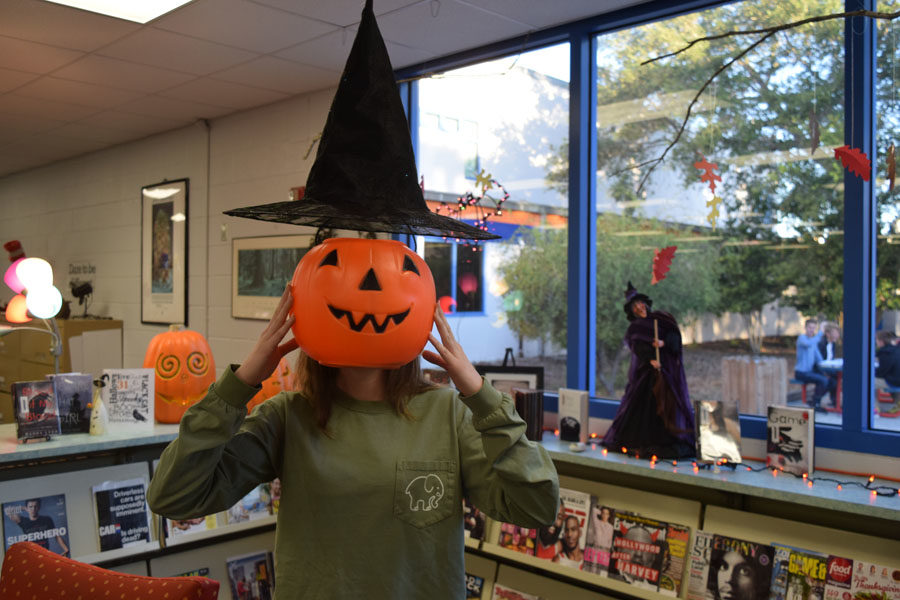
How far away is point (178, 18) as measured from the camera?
3.19 metres

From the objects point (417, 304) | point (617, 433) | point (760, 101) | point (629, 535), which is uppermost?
point (760, 101)

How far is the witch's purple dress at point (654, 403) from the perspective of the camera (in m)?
2.66

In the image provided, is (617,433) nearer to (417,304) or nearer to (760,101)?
(760,101)

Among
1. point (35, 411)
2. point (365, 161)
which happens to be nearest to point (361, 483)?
point (365, 161)

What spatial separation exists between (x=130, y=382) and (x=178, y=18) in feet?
5.18

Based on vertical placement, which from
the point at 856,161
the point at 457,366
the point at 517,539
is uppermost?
the point at 856,161

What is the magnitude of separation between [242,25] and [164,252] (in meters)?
2.68

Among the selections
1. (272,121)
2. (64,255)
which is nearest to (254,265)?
(272,121)

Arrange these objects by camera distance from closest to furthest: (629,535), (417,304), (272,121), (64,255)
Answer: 1. (417,304)
2. (629,535)
3. (272,121)
4. (64,255)

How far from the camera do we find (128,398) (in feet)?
9.52

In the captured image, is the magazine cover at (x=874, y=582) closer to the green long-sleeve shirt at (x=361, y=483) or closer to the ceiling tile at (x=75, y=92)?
the green long-sleeve shirt at (x=361, y=483)

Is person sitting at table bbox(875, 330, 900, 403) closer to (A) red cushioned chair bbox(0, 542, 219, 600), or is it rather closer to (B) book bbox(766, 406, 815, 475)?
(B) book bbox(766, 406, 815, 475)

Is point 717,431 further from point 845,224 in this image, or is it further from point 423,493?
point 423,493

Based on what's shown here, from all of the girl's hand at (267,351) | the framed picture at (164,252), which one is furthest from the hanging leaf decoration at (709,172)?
the framed picture at (164,252)
